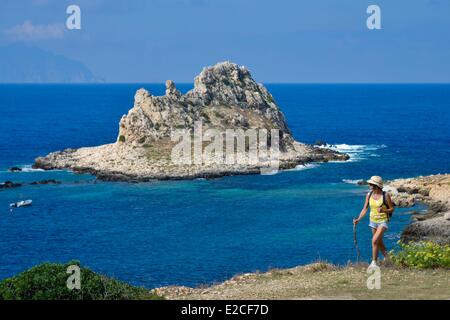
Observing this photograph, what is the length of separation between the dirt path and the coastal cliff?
72.9m

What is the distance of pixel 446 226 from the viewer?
40.8 m

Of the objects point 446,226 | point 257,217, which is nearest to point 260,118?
point 257,217

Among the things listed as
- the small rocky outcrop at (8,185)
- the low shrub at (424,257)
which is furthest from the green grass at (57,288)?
the small rocky outcrop at (8,185)

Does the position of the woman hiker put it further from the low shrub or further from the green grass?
the green grass

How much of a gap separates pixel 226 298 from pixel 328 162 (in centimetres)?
8875

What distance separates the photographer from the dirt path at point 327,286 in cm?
1938

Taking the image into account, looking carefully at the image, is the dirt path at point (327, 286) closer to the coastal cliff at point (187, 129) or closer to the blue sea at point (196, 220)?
the blue sea at point (196, 220)

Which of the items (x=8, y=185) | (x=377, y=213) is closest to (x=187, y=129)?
(x=8, y=185)

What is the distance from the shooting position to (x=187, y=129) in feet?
352

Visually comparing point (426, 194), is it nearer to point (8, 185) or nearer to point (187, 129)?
point (187, 129)

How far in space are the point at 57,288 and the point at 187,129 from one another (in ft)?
290

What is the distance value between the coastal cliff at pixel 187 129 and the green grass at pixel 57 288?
247ft

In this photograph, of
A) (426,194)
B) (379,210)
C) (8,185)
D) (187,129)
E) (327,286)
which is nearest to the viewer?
(327,286)
